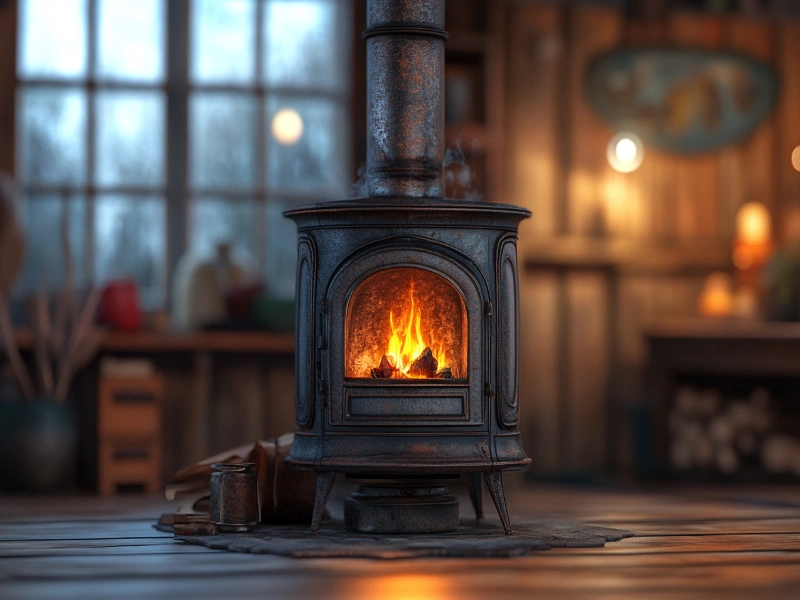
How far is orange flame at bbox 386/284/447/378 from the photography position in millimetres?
3658

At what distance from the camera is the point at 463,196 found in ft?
18.4

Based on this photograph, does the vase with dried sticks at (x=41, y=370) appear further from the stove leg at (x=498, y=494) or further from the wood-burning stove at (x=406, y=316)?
the stove leg at (x=498, y=494)

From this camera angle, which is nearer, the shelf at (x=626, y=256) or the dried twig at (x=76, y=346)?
the dried twig at (x=76, y=346)

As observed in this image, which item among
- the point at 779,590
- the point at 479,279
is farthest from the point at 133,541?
the point at 779,590

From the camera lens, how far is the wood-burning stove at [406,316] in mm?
3557

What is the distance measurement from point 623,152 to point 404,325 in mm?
2830

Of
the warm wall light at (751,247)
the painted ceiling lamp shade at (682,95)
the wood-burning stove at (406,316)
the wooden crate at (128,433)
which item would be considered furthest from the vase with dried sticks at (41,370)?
the warm wall light at (751,247)

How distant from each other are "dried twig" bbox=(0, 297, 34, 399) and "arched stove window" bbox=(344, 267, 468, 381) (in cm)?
197

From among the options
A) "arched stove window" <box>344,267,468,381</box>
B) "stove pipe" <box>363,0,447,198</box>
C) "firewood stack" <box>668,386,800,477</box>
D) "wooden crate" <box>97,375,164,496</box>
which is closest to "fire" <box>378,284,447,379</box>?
"arched stove window" <box>344,267,468,381</box>

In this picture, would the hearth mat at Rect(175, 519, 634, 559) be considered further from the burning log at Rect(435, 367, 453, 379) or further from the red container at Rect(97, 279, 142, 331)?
the red container at Rect(97, 279, 142, 331)

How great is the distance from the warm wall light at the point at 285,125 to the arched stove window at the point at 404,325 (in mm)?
2288

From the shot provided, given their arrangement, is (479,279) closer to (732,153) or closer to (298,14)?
(298,14)

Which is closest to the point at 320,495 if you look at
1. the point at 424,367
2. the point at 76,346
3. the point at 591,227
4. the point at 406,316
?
the point at 424,367

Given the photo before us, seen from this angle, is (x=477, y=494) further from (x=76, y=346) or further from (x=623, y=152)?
(x=623, y=152)
